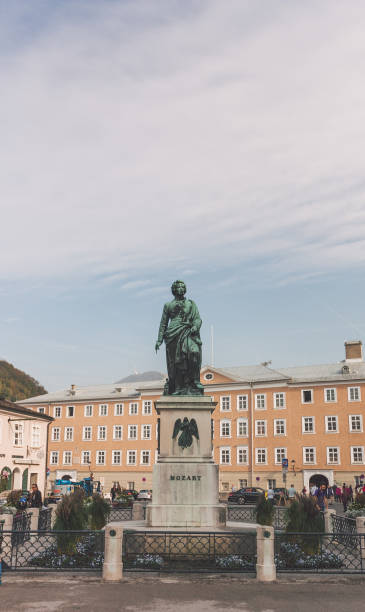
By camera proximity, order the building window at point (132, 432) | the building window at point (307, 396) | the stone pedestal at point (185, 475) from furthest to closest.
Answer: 1. the building window at point (132, 432)
2. the building window at point (307, 396)
3. the stone pedestal at point (185, 475)

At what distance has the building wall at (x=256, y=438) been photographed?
56812mm

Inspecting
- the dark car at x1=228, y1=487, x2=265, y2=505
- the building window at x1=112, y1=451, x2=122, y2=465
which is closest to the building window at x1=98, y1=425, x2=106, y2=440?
the building window at x1=112, y1=451, x2=122, y2=465

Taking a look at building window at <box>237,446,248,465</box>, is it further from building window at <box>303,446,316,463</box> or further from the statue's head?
the statue's head

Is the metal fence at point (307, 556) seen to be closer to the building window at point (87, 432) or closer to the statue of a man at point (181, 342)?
the statue of a man at point (181, 342)

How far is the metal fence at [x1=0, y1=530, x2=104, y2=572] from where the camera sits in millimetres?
11976

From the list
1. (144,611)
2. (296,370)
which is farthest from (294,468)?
(144,611)

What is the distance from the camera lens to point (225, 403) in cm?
6378

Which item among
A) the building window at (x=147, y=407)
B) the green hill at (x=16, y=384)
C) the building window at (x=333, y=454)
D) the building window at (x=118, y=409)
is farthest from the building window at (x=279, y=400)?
the green hill at (x=16, y=384)

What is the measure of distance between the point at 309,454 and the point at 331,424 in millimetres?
3638

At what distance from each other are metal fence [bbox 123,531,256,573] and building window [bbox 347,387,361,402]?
157 ft

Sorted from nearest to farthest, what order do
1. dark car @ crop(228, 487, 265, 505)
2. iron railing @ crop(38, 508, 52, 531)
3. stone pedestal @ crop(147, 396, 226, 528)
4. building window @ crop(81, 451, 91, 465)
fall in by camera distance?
1. stone pedestal @ crop(147, 396, 226, 528)
2. iron railing @ crop(38, 508, 52, 531)
3. dark car @ crop(228, 487, 265, 505)
4. building window @ crop(81, 451, 91, 465)

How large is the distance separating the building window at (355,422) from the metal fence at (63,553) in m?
47.4

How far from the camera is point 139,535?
12.2 meters

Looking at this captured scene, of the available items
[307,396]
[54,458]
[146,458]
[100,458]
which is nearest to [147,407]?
[146,458]
